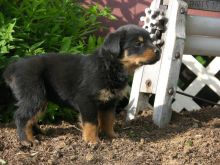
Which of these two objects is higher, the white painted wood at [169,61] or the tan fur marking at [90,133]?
the white painted wood at [169,61]

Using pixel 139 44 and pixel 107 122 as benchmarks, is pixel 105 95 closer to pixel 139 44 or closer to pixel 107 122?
pixel 107 122

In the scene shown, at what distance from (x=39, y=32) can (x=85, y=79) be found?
1.40 metres

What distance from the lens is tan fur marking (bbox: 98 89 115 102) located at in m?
5.34

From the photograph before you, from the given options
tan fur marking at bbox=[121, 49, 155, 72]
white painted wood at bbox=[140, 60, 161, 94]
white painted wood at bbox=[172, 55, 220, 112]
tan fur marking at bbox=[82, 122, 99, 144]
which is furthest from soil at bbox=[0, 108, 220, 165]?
white painted wood at bbox=[172, 55, 220, 112]

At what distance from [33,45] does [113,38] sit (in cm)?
131


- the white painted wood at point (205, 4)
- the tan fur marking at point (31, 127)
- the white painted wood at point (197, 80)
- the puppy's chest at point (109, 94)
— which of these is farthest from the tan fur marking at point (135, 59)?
the white painted wood at point (197, 80)

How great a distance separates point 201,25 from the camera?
239 inches

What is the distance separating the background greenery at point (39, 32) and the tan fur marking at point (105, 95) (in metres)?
1.10

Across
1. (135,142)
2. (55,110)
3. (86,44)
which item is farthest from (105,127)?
(86,44)

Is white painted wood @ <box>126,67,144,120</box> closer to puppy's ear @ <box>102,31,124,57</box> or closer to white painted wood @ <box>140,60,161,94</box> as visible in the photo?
white painted wood @ <box>140,60,161,94</box>

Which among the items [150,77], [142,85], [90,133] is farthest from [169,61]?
[90,133]

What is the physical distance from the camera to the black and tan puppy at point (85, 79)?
5348 millimetres

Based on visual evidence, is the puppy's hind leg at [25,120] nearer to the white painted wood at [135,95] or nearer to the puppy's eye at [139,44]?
the puppy's eye at [139,44]

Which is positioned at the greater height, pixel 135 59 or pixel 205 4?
pixel 205 4
